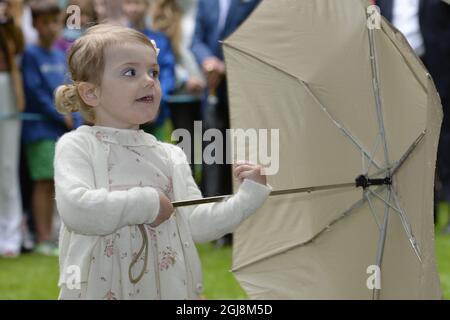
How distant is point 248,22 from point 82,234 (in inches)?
53.7

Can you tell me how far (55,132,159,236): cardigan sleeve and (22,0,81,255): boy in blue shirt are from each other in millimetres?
4148

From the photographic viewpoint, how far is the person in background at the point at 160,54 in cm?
706

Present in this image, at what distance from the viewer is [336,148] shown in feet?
12.7

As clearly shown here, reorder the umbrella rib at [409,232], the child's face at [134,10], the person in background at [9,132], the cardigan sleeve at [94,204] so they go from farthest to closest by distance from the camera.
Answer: the person in background at [9,132] < the child's face at [134,10] < the umbrella rib at [409,232] < the cardigan sleeve at [94,204]

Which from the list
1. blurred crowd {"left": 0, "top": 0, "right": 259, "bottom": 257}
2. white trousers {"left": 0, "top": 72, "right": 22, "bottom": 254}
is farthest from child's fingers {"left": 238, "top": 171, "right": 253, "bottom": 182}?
white trousers {"left": 0, "top": 72, "right": 22, "bottom": 254}

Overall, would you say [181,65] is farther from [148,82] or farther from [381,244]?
[148,82]

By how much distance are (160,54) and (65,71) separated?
26.5 inches

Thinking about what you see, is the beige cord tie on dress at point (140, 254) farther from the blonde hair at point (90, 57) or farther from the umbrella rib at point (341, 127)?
the umbrella rib at point (341, 127)

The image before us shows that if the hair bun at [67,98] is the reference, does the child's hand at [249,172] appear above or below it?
below

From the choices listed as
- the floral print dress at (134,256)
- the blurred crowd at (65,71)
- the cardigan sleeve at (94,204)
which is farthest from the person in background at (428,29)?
the cardigan sleeve at (94,204)

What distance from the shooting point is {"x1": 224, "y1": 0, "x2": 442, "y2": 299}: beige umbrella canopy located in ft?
11.6

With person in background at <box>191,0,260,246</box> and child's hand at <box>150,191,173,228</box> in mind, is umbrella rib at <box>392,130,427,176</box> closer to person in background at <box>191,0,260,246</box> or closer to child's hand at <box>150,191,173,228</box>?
child's hand at <box>150,191,173,228</box>

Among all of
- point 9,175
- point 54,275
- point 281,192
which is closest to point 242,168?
point 281,192

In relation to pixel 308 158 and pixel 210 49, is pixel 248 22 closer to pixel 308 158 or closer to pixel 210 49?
pixel 308 158
